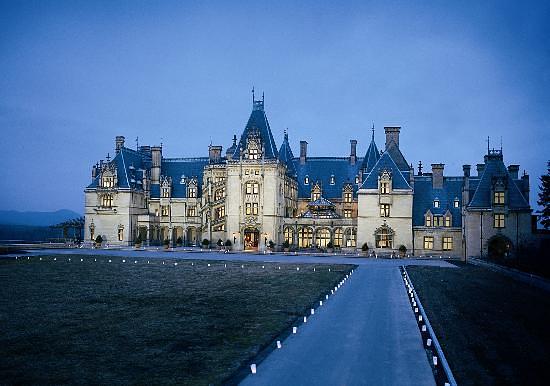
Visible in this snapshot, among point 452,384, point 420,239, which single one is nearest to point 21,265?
point 452,384

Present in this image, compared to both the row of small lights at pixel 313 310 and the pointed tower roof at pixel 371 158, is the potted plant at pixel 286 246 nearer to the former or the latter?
the pointed tower roof at pixel 371 158

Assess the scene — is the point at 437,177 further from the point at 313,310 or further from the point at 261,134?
the point at 313,310

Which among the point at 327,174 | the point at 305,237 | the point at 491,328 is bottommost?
the point at 491,328


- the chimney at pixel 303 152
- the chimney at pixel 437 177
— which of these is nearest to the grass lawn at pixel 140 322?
the chimney at pixel 437 177

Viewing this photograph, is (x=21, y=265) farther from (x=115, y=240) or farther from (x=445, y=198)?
(x=445, y=198)

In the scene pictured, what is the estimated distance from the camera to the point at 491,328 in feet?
61.6

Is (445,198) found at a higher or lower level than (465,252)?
higher

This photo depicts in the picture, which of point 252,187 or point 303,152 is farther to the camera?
point 303,152

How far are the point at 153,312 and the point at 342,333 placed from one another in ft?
27.1

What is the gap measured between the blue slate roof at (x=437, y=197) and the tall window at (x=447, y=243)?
6.08 feet

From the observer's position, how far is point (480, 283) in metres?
33.1

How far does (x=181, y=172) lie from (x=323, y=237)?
1026 inches

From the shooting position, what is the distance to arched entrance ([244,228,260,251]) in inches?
2665

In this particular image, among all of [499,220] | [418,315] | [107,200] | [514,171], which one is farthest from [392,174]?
[418,315]
